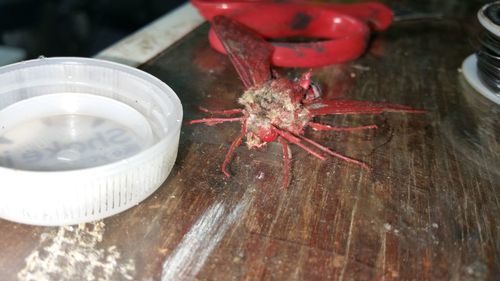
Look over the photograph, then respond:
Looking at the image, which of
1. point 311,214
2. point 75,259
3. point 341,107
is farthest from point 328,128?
point 75,259

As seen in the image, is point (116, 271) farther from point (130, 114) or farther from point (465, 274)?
point (465, 274)

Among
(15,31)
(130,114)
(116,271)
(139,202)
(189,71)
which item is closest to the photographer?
(116,271)

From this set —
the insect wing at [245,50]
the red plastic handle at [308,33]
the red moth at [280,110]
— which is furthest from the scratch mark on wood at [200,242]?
the red plastic handle at [308,33]

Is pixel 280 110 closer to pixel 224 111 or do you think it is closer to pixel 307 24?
pixel 224 111

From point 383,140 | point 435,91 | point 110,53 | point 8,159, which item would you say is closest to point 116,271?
point 8,159

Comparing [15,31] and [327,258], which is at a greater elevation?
[327,258]

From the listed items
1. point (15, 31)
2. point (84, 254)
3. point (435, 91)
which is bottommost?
point (15, 31)
